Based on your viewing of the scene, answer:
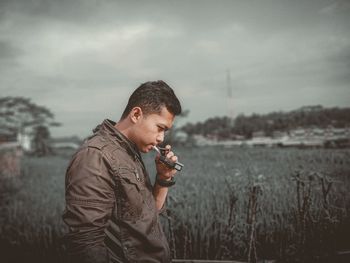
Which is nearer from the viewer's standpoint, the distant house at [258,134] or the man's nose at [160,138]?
the man's nose at [160,138]

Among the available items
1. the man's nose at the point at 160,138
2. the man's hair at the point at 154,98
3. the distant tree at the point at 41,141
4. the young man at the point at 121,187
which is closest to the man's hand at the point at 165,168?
the young man at the point at 121,187

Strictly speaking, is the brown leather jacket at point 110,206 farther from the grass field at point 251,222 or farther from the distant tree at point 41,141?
the distant tree at point 41,141

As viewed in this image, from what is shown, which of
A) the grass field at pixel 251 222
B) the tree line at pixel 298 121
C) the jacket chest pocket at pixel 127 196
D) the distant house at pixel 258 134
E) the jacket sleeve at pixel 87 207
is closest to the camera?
the jacket sleeve at pixel 87 207

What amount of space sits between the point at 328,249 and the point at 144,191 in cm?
223

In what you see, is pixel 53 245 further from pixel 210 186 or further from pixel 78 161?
pixel 78 161

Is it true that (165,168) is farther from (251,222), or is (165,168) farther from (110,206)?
(251,222)

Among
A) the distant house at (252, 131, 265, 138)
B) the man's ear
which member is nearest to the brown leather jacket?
the man's ear

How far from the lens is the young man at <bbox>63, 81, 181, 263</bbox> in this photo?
4.09 ft

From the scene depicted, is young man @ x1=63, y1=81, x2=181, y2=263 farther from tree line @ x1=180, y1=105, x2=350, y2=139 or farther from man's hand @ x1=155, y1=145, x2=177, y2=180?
tree line @ x1=180, y1=105, x2=350, y2=139

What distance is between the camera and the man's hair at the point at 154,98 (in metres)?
1.63

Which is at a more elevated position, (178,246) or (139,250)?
(139,250)

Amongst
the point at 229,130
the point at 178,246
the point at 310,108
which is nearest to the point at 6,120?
the point at 229,130

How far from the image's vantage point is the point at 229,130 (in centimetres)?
1364

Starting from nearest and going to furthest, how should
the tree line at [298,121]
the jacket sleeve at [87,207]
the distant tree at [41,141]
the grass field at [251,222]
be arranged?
the jacket sleeve at [87,207] < the grass field at [251,222] < the tree line at [298,121] < the distant tree at [41,141]
